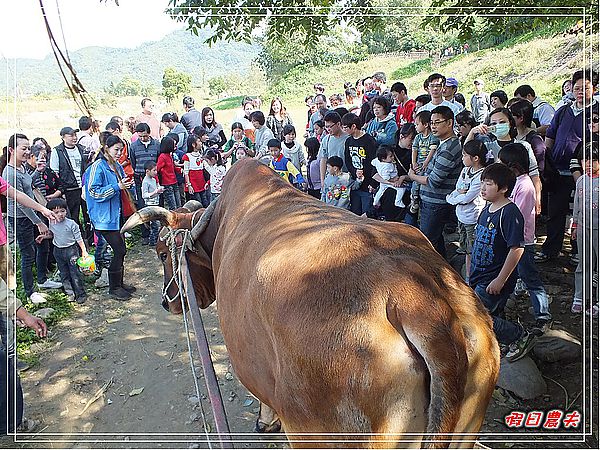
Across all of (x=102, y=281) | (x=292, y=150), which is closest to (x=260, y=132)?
(x=292, y=150)

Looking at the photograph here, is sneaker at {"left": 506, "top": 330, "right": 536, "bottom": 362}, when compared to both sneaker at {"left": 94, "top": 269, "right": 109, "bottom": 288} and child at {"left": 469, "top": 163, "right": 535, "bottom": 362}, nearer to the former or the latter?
child at {"left": 469, "top": 163, "right": 535, "bottom": 362}

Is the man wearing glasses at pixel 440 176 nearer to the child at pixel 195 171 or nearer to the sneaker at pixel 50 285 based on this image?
the child at pixel 195 171

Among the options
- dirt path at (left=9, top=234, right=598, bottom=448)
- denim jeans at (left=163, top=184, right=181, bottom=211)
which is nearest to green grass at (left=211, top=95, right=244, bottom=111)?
denim jeans at (left=163, top=184, right=181, bottom=211)

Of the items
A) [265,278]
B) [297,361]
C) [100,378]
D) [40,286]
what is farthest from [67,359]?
[297,361]

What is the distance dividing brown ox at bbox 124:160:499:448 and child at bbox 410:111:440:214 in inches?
148

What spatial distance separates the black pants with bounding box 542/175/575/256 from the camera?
6.35 metres

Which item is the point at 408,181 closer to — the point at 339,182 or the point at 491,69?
the point at 339,182

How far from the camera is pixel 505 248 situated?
423 cm

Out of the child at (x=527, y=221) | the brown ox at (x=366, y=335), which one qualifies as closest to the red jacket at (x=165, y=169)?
the child at (x=527, y=221)

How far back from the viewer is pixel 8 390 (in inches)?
160

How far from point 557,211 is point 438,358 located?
17.4ft

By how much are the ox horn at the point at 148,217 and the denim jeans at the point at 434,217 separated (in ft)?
9.23

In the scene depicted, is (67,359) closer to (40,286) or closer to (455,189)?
(40,286)

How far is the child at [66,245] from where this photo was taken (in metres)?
6.66
